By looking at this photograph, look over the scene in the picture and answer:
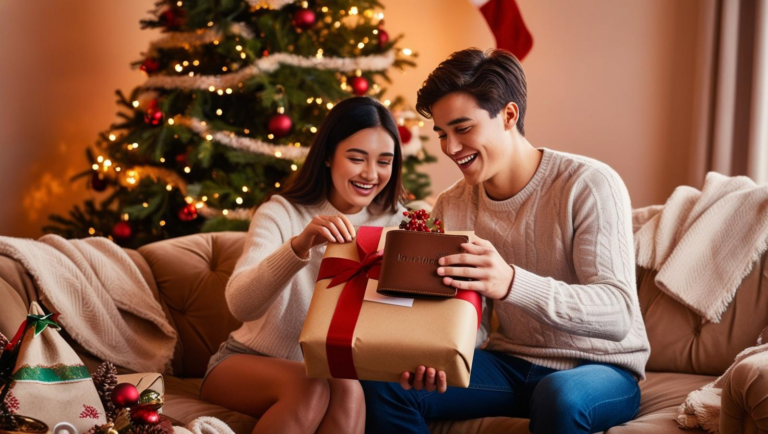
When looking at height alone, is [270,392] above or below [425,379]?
below

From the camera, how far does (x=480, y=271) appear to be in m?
1.42

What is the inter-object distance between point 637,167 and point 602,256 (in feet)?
7.17

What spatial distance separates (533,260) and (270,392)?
724 mm

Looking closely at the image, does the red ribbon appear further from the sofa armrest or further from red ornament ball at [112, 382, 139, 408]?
the sofa armrest

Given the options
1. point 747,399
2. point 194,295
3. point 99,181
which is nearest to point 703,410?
point 747,399

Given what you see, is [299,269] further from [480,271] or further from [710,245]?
[710,245]

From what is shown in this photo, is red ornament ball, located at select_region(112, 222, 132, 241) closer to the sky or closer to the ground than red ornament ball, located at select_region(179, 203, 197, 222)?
closer to the ground

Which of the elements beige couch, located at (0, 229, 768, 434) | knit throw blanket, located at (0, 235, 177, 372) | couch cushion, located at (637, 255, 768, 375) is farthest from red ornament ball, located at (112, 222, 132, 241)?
couch cushion, located at (637, 255, 768, 375)

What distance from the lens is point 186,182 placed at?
338 centimetres

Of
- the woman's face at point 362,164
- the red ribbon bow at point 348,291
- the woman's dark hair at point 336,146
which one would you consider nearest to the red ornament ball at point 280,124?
the woman's dark hair at point 336,146

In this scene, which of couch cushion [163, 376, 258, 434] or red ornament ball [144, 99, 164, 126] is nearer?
couch cushion [163, 376, 258, 434]

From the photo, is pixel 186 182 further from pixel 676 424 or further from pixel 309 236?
pixel 676 424

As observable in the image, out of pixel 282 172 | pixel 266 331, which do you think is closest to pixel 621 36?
pixel 282 172

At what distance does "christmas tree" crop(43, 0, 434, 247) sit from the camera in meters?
3.21
